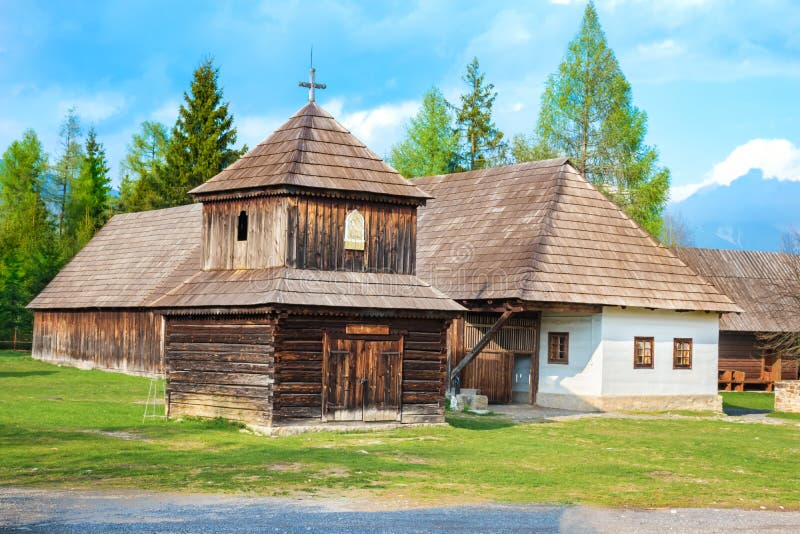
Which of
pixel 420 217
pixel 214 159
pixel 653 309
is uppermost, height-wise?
pixel 214 159

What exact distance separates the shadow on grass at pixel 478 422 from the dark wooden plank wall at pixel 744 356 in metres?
21.9

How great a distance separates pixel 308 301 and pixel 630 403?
13218 mm

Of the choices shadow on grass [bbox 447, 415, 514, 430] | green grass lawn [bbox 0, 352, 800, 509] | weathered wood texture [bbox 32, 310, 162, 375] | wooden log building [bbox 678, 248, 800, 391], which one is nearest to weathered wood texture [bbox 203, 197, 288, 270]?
green grass lawn [bbox 0, 352, 800, 509]

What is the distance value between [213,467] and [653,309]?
1899 cm

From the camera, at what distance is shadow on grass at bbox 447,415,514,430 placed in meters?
26.4

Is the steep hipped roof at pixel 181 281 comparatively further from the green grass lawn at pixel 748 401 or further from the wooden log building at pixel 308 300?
the green grass lawn at pixel 748 401

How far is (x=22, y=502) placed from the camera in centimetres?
1463

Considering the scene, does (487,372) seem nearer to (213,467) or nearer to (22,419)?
(22,419)

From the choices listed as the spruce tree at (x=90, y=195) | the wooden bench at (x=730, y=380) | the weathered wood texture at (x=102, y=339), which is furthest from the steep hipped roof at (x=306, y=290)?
the spruce tree at (x=90, y=195)

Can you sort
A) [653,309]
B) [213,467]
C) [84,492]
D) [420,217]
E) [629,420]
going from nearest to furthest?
1. [84,492]
2. [213,467]
3. [629,420]
4. [653,309]
5. [420,217]

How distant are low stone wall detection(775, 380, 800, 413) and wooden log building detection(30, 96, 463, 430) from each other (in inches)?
537

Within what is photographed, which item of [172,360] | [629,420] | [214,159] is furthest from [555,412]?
[214,159]

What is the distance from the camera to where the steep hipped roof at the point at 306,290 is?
2395 cm

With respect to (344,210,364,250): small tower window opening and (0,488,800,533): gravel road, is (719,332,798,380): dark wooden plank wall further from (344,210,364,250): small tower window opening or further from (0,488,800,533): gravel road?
(0,488,800,533): gravel road
